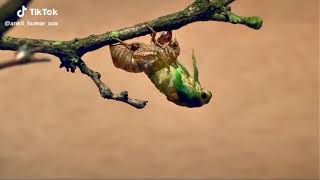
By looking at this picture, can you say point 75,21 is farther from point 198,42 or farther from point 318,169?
point 318,169

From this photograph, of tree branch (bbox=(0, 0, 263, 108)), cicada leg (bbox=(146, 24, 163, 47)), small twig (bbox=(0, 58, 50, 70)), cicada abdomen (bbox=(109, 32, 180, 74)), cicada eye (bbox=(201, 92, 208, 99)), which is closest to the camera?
small twig (bbox=(0, 58, 50, 70))

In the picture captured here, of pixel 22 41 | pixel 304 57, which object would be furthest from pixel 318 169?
pixel 22 41

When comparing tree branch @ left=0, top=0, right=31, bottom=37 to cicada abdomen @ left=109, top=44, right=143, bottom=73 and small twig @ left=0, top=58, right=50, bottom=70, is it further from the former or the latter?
cicada abdomen @ left=109, top=44, right=143, bottom=73

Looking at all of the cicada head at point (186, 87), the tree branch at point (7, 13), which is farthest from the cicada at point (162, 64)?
the tree branch at point (7, 13)

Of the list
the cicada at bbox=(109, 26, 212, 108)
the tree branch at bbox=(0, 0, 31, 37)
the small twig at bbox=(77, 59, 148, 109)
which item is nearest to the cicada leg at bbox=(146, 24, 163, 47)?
the cicada at bbox=(109, 26, 212, 108)

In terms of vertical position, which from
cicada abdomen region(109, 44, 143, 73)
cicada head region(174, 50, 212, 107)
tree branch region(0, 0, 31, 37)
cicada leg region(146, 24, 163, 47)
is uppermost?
cicada abdomen region(109, 44, 143, 73)

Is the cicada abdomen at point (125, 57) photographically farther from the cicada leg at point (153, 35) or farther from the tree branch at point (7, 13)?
the tree branch at point (7, 13)
